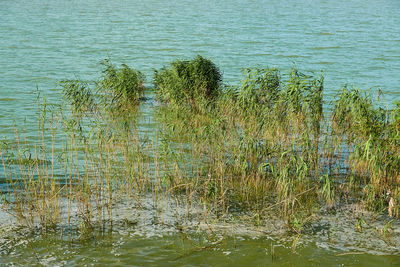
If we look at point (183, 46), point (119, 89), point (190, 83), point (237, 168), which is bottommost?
point (237, 168)

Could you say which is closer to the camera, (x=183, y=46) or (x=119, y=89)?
(x=119, y=89)

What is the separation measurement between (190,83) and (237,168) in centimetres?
638

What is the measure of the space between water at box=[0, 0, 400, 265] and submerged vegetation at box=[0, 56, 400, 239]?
1.05m

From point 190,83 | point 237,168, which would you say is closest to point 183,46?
point 190,83

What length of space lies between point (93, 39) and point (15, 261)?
2793cm

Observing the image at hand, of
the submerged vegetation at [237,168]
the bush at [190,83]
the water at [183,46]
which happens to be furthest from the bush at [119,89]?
the water at [183,46]

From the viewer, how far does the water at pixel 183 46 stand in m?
8.99

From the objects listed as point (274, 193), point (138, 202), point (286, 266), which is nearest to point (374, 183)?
point (274, 193)

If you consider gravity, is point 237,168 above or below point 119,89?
below

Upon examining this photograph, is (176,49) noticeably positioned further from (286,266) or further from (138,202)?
(286,266)

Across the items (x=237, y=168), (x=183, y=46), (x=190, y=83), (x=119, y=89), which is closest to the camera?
(x=237, y=168)

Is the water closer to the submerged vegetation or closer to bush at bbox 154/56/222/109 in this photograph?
the submerged vegetation

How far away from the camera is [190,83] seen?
674 inches

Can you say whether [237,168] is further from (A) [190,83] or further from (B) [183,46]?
(B) [183,46]
